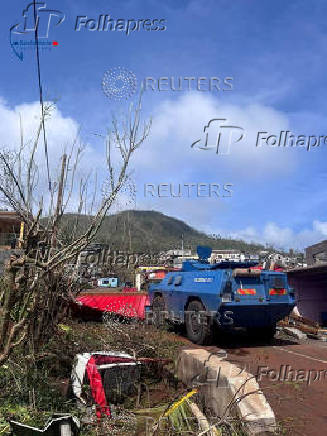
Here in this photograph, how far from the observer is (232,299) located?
735 centimetres

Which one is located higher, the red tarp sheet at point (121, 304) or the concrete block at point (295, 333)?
the red tarp sheet at point (121, 304)

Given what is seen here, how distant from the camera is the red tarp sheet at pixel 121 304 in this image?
10043mm

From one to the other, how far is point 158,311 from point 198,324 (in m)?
2.39

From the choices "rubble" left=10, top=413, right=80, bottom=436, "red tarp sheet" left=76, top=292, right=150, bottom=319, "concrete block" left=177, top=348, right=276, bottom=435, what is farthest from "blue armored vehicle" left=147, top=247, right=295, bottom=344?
"rubble" left=10, top=413, right=80, bottom=436

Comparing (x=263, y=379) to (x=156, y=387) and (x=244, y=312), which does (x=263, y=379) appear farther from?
(x=244, y=312)

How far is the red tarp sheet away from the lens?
395 inches

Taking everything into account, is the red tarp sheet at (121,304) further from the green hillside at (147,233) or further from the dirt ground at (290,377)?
the dirt ground at (290,377)

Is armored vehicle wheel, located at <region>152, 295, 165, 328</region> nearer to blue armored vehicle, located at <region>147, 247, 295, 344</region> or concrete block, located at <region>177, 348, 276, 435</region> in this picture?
blue armored vehicle, located at <region>147, 247, 295, 344</region>

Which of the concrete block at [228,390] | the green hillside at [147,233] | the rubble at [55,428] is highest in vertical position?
the green hillside at [147,233]

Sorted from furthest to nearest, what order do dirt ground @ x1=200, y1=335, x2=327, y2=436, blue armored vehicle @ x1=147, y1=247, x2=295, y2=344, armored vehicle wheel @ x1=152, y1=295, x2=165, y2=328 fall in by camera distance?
1. armored vehicle wheel @ x1=152, y1=295, x2=165, y2=328
2. blue armored vehicle @ x1=147, y1=247, x2=295, y2=344
3. dirt ground @ x1=200, y1=335, x2=327, y2=436

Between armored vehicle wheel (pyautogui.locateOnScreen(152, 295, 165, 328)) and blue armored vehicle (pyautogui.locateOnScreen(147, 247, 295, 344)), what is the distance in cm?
115

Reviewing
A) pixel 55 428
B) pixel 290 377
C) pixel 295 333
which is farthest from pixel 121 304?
pixel 55 428

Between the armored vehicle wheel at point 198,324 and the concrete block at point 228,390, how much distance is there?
2.18 m

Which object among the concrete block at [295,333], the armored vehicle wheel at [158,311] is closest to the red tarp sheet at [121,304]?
the armored vehicle wheel at [158,311]
